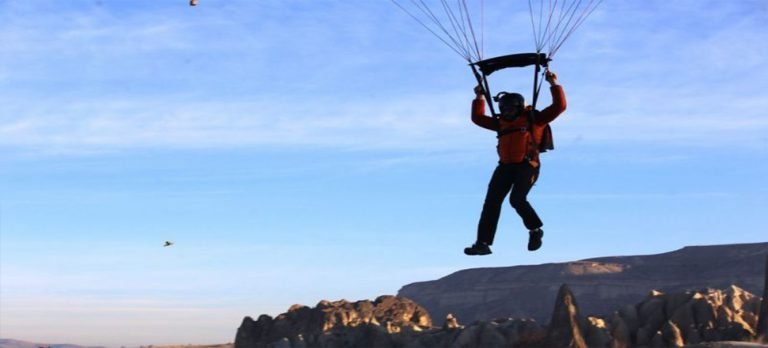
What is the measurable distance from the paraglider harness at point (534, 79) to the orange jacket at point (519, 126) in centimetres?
6

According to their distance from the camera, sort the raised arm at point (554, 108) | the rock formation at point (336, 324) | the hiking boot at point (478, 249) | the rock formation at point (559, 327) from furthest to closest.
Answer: the rock formation at point (336, 324), the rock formation at point (559, 327), the hiking boot at point (478, 249), the raised arm at point (554, 108)

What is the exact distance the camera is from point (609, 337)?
13075cm

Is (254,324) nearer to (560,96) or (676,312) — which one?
(676,312)

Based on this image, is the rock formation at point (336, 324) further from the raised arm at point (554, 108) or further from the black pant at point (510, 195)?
the raised arm at point (554, 108)

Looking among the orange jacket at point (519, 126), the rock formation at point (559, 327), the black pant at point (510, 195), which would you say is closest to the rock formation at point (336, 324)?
the rock formation at point (559, 327)

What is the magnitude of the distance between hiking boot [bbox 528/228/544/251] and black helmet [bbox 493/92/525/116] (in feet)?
9.13

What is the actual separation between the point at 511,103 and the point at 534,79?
2.24 ft

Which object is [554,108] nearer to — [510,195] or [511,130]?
[511,130]

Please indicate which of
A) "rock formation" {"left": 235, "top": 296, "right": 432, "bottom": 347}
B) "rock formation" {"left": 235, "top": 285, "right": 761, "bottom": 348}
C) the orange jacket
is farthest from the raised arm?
"rock formation" {"left": 235, "top": 296, "right": 432, "bottom": 347}

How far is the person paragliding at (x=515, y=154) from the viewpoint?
22.9 meters

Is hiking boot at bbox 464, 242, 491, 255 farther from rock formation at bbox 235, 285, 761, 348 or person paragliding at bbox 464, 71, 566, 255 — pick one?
rock formation at bbox 235, 285, 761, 348

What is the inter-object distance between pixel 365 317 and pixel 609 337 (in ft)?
183

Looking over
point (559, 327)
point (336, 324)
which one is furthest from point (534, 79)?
point (336, 324)

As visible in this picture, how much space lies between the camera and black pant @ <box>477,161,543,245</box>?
23.5 m
